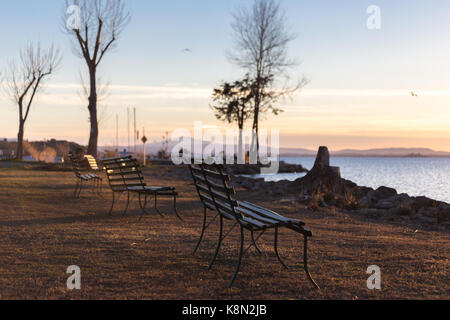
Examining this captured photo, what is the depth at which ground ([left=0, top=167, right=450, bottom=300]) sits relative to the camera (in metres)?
3.79

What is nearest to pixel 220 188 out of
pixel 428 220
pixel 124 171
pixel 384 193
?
pixel 124 171

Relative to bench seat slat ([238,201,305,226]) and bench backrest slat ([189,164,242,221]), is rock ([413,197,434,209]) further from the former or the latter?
bench backrest slat ([189,164,242,221])

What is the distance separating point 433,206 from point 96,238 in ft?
25.7

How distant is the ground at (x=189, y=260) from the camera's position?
379 cm

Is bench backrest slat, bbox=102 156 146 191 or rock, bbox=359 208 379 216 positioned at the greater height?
bench backrest slat, bbox=102 156 146 191

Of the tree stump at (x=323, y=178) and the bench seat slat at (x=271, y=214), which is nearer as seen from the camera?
the bench seat slat at (x=271, y=214)

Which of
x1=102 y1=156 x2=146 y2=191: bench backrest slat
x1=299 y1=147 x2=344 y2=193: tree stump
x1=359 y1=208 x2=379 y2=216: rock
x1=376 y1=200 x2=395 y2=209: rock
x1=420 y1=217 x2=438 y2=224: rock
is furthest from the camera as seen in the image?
x1=299 y1=147 x2=344 y2=193: tree stump

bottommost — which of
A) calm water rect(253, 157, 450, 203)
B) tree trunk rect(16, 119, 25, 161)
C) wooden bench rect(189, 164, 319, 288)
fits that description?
calm water rect(253, 157, 450, 203)

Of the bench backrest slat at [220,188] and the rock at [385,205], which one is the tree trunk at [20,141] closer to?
the rock at [385,205]

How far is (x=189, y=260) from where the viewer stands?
4766 millimetres

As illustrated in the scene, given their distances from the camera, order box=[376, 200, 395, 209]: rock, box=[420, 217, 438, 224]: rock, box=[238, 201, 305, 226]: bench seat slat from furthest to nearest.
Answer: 1. box=[376, 200, 395, 209]: rock
2. box=[420, 217, 438, 224]: rock
3. box=[238, 201, 305, 226]: bench seat slat

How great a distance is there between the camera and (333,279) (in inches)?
165

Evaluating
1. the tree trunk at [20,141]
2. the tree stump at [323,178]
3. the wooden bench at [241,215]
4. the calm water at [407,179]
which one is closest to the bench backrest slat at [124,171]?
the wooden bench at [241,215]

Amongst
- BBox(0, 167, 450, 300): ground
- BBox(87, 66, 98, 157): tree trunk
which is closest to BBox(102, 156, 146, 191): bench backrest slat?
BBox(0, 167, 450, 300): ground
